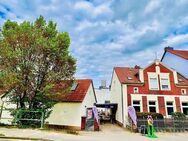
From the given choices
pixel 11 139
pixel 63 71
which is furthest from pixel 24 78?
pixel 11 139

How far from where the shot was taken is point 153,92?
26359mm

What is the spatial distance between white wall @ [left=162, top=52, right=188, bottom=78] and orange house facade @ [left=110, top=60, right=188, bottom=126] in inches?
134

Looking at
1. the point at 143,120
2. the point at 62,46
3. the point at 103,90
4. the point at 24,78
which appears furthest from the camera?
the point at 103,90

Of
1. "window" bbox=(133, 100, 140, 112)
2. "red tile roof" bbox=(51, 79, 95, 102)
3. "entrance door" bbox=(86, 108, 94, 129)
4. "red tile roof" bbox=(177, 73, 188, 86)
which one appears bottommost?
"entrance door" bbox=(86, 108, 94, 129)

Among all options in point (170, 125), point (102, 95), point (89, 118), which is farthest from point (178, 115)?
point (102, 95)

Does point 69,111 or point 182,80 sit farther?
point 182,80

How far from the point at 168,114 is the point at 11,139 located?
803 inches

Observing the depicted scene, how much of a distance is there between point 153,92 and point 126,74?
4403 mm

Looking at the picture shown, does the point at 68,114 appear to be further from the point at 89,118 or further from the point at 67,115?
the point at 89,118

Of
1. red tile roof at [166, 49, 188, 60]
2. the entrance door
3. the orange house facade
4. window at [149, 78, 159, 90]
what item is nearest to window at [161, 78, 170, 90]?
the orange house facade

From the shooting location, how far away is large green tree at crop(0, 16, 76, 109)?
16859mm

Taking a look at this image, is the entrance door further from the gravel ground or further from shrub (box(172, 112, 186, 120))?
shrub (box(172, 112, 186, 120))

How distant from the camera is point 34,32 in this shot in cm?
1783

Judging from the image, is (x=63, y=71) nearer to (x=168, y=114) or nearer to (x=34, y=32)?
(x=34, y=32)
